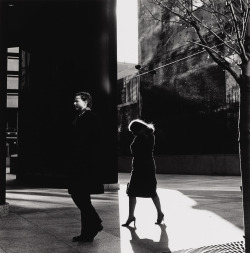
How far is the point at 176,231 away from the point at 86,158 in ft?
6.24

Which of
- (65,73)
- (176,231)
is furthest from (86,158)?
(65,73)

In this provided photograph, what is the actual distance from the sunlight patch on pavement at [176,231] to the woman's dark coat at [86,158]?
919 mm

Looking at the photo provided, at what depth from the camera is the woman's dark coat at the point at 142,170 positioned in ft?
20.6

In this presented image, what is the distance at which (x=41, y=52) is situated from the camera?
1453 centimetres

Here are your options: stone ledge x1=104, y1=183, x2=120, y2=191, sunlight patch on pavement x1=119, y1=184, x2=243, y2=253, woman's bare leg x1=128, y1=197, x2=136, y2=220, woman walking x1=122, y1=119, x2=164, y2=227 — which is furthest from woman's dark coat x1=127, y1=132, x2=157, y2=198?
stone ledge x1=104, y1=183, x2=120, y2=191

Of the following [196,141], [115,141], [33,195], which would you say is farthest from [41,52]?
[196,141]

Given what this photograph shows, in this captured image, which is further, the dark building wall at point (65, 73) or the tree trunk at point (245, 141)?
the dark building wall at point (65, 73)

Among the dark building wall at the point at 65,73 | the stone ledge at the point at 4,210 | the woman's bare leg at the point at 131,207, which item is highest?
the dark building wall at the point at 65,73

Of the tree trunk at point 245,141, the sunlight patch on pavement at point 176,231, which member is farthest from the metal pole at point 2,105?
the tree trunk at point 245,141

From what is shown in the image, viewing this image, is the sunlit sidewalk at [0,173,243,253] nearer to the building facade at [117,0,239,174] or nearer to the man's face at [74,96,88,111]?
the man's face at [74,96,88,111]

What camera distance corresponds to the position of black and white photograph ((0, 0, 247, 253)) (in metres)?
4.93

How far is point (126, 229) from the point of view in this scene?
598cm

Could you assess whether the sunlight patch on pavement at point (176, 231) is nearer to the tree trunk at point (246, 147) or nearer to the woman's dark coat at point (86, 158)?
the woman's dark coat at point (86, 158)

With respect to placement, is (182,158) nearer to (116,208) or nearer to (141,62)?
(141,62)
